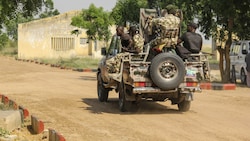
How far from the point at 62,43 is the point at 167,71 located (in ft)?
147

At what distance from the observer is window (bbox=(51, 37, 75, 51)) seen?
55406mm

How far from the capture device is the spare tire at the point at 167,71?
37.1 ft

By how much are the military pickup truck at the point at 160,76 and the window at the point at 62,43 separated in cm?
4358

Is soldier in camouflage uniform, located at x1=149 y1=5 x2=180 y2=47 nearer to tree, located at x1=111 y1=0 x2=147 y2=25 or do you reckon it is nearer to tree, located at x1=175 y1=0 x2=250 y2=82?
tree, located at x1=175 y1=0 x2=250 y2=82

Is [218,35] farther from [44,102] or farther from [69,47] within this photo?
[69,47]

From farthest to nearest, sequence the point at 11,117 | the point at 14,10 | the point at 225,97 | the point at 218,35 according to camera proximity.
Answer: the point at 218,35 → the point at 225,97 → the point at 14,10 → the point at 11,117

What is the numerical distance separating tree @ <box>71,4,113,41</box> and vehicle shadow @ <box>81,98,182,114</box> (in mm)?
27423

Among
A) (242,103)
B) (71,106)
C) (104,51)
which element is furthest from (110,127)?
(242,103)

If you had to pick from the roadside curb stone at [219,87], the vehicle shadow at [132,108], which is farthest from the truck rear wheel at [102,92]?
the roadside curb stone at [219,87]

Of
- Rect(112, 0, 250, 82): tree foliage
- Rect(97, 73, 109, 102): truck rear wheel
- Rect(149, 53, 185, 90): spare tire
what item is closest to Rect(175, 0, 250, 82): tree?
Rect(112, 0, 250, 82): tree foliage

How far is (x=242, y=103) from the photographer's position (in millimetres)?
14578

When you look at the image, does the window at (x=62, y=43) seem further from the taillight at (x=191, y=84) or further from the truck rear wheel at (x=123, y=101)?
the taillight at (x=191, y=84)

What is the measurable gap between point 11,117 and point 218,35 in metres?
15.9

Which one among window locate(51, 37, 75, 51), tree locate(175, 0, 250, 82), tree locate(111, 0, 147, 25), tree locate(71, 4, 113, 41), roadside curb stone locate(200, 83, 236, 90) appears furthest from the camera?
window locate(51, 37, 75, 51)
